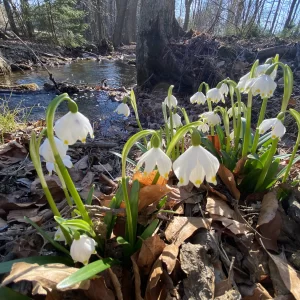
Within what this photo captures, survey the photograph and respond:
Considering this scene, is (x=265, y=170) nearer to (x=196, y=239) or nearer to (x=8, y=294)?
(x=196, y=239)

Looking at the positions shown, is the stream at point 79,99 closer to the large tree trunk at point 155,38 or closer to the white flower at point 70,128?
the large tree trunk at point 155,38

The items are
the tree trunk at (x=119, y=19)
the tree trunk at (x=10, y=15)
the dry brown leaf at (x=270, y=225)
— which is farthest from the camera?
the tree trunk at (x=119, y=19)

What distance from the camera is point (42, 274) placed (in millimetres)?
923

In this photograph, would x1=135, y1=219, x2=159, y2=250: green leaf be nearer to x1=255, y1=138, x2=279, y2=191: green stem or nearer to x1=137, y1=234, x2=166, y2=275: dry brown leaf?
x1=137, y1=234, x2=166, y2=275: dry brown leaf

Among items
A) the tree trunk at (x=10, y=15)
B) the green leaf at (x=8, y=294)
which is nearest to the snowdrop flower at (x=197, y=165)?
the green leaf at (x=8, y=294)

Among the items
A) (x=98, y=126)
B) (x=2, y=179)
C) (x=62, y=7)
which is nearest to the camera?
(x=2, y=179)

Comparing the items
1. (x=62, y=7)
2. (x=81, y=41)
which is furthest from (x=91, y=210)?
(x=81, y=41)

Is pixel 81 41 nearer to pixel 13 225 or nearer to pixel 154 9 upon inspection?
pixel 154 9

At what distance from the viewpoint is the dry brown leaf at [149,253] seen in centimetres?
112

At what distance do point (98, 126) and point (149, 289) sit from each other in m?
2.96

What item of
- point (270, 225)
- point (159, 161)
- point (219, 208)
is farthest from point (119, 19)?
point (159, 161)

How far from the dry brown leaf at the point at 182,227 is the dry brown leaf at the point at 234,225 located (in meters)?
0.07

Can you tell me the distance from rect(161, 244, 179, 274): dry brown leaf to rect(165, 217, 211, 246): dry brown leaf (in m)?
0.05

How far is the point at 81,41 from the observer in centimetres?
1683
